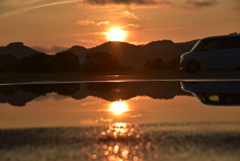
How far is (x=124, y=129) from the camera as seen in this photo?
7109 millimetres

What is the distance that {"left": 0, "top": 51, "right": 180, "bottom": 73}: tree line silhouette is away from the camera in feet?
142

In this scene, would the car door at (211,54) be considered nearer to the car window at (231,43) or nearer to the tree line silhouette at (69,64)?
the car window at (231,43)

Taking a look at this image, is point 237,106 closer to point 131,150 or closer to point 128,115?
point 128,115

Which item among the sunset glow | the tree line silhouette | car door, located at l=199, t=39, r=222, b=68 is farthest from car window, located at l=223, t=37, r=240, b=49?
the tree line silhouette

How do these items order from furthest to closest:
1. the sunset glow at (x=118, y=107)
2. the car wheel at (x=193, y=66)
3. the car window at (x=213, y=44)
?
the car wheel at (x=193, y=66), the car window at (x=213, y=44), the sunset glow at (x=118, y=107)

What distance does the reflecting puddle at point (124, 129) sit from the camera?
526 cm

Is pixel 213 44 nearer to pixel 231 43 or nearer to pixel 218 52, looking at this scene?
Answer: pixel 218 52

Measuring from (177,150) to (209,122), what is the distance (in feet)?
7.99

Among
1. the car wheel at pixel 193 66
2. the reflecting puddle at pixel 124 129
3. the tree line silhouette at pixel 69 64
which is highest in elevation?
the tree line silhouette at pixel 69 64

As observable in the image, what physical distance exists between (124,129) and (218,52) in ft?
47.3

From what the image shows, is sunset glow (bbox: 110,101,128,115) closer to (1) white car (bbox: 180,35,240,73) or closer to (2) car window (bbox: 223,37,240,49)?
(1) white car (bbox: 180,35,240,73)

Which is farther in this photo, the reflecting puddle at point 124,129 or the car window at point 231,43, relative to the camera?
the car window at point 231,43

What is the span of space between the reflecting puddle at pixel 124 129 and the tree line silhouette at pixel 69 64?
31.5 metres

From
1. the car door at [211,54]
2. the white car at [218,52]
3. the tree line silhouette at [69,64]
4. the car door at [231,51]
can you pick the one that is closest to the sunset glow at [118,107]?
the white car at [218,52]
